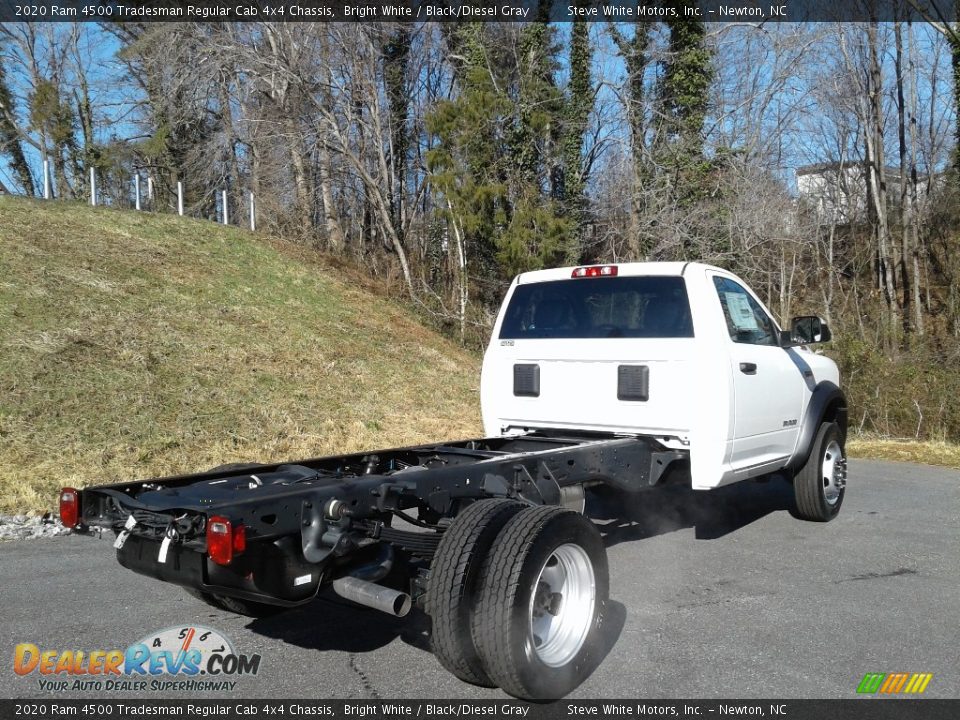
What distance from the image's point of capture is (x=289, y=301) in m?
20.0

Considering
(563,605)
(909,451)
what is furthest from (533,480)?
(909,451)

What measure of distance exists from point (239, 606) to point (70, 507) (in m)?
1.12

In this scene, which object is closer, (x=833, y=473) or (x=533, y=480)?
(x=533, y=480)

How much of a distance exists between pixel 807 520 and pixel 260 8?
21.3m

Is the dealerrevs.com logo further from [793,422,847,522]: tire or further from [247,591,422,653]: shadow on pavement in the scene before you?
[793,422,847,522]: tire

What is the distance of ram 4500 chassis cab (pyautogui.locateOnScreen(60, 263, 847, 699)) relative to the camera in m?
3.76

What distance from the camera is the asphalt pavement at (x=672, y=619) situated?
4.11 m

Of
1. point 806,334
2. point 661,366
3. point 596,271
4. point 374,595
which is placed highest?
point 596,271

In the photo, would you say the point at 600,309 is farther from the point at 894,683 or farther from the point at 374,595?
the point at 374,595

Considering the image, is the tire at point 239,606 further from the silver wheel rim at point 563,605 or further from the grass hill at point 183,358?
the grass hill at point 183,358

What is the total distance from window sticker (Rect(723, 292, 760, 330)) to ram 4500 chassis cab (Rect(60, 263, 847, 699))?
18 millimetres

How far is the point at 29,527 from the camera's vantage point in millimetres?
7395

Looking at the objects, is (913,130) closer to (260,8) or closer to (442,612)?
(260,8)

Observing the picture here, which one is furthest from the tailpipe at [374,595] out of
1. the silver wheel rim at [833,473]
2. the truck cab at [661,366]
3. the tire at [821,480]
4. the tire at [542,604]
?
the silver wheel rim at [833,473]
